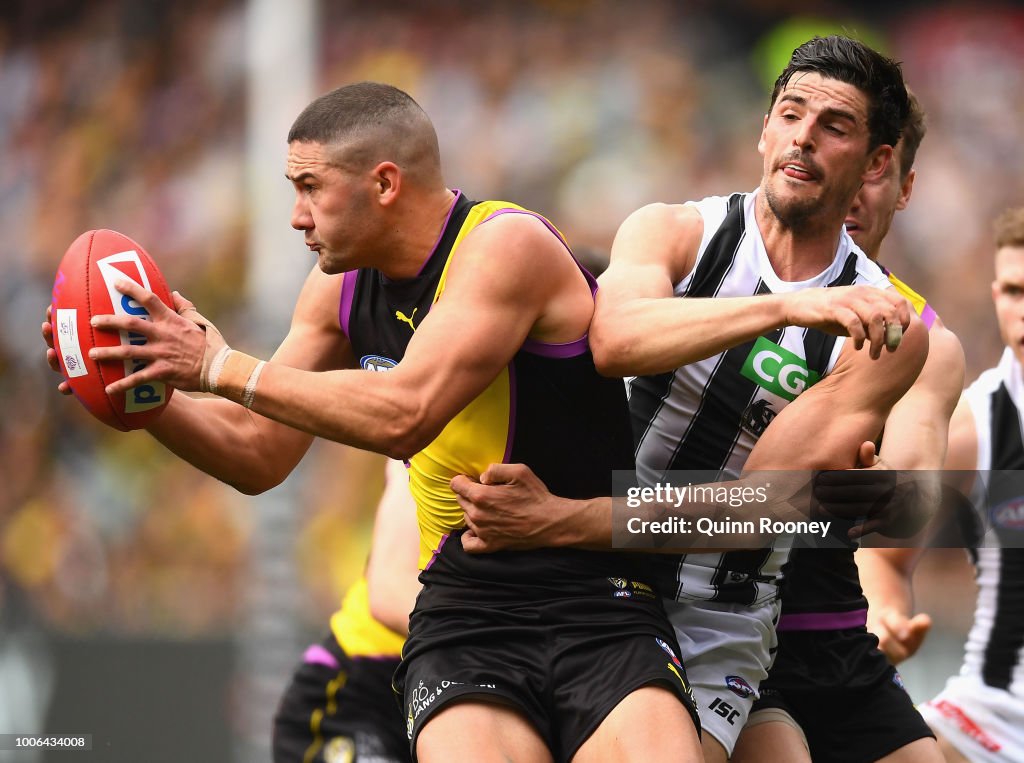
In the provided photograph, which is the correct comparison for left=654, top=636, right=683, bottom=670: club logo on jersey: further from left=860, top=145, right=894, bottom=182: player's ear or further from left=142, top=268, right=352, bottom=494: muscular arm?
left=860, top=145, right=894, bottom=182: player's ear

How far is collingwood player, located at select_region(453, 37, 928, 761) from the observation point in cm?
410

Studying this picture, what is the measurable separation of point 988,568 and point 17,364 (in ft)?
26.4

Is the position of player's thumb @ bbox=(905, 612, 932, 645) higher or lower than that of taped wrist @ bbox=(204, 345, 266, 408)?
lower

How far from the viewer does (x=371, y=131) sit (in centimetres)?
401

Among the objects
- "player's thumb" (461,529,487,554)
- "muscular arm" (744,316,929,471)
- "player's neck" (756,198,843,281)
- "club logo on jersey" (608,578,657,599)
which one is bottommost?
"club logo on jersey" (608,578,657,599)

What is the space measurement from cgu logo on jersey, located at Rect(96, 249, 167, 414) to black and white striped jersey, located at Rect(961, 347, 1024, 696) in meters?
3.61

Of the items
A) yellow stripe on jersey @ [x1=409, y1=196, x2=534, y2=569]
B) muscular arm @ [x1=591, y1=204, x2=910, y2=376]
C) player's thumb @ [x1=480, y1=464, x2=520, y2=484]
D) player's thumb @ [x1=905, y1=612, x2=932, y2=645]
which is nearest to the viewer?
muscular arm @ [x1=591, y1=204, x2=910, y2=376]

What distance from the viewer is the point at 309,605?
9.80m

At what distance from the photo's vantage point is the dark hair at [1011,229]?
5.96m

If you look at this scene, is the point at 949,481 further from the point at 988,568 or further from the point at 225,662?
the point at 225,662

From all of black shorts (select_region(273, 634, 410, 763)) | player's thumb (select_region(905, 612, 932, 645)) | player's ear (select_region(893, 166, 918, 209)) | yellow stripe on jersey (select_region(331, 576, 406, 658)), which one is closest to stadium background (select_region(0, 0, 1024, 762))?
black shorts (select_region(273, 634, 410, 763))

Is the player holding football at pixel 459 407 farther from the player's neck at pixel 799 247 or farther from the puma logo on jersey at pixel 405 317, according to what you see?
the player's neck at pixel 799 247

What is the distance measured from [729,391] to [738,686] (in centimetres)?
95

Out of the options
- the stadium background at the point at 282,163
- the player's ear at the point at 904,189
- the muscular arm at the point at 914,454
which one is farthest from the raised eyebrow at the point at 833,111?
the stadium background at the point at 282,163
